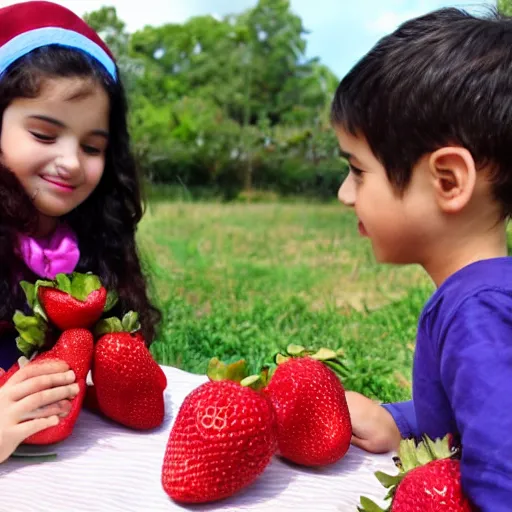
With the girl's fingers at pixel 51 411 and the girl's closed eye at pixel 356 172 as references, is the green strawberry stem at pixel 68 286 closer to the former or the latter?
the girl's fingers at pixel 51 411

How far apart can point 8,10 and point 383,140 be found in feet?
3.72

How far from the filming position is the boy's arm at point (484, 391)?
0.96 metres

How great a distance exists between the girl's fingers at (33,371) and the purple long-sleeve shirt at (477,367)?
734mm

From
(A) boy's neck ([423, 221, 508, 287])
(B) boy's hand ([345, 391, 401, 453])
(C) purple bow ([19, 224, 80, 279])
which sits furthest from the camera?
(C) purple bow ([19, 224, 80, 279])

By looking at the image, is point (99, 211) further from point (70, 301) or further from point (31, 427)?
point (31, 427)

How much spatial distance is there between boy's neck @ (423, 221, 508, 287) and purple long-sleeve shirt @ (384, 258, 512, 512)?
0.20 feet

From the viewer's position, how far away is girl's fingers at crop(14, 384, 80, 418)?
1.42 m

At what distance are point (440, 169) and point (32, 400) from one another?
2.83 feet

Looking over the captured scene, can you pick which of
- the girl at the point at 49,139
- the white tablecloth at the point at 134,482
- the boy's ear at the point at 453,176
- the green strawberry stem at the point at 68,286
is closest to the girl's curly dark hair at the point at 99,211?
the girl at the point at 49,139

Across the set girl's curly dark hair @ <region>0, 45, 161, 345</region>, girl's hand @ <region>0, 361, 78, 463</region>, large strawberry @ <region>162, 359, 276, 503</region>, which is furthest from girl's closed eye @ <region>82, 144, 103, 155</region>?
large strawberry @ <region>162, 359, 276, 503</region>

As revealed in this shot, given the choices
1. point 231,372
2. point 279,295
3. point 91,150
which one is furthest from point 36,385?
point 279,295

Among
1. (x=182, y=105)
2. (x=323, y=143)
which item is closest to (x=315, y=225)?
(x=323, y=143)

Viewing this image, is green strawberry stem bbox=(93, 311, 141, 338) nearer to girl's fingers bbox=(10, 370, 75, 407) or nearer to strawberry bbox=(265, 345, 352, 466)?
girl's fingers bbox=(10, 370, 75, 407)

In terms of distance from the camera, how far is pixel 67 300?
157 centimetres
